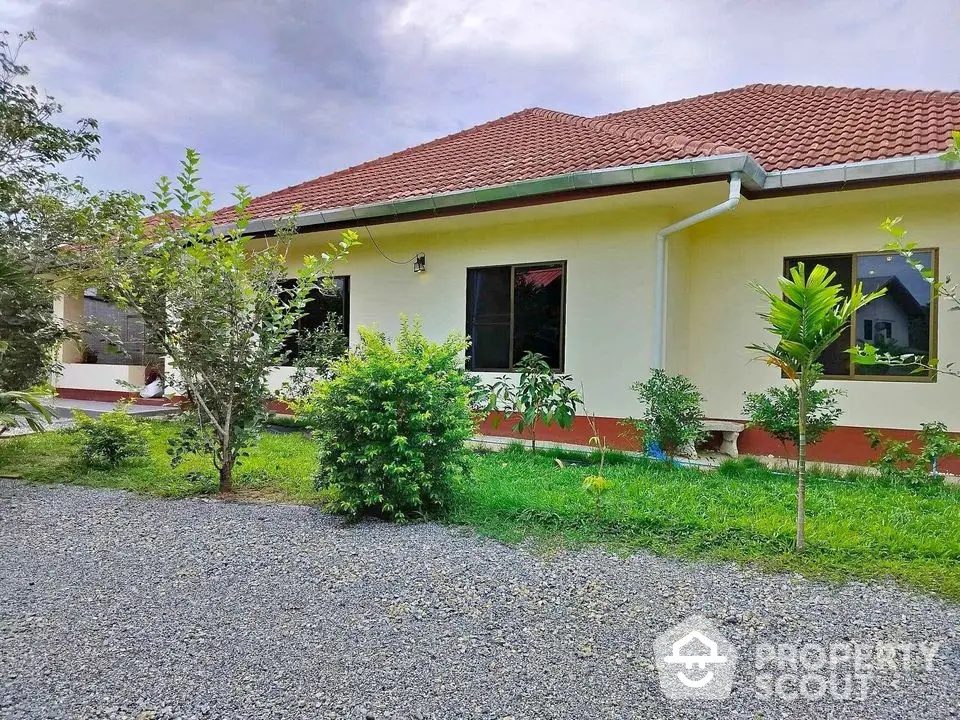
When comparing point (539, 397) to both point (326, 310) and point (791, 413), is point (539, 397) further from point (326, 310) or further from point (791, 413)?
point (326, 310)

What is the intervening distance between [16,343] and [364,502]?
540 centimetres

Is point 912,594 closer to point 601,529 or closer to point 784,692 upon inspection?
point 784,692

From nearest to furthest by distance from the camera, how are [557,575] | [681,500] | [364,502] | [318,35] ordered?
[557,575], [364,502], [681,500], [318,35]

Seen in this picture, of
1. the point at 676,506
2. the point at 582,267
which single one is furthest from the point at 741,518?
the point at 582,267

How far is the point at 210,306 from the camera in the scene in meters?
5.03

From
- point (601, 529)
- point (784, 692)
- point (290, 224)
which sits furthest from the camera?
point (290, 224)

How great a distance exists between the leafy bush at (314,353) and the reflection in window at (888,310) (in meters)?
6.78

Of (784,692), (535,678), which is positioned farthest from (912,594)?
(535,678)

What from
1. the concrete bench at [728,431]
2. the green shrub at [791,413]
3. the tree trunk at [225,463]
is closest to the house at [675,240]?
the concrete bench at [728,431]

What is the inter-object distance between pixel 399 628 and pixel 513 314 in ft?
19.1

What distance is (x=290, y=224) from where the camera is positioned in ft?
18.4

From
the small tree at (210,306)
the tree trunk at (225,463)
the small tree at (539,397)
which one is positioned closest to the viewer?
the small tree at (210,306)

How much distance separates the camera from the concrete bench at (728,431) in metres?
6.98

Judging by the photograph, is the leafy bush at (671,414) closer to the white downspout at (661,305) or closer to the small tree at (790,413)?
the white downspout at (661,305)
